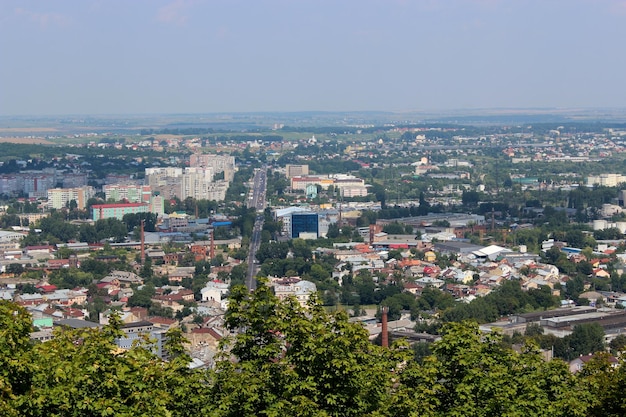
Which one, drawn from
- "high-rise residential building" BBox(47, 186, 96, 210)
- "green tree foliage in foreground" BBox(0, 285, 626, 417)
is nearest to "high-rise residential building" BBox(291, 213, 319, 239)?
"high-rise residential building" BBox(47, 186, 96, 210)

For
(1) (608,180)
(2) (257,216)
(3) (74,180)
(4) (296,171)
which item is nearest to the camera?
(2) (257,216)

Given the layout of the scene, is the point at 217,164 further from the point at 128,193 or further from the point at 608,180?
the point at 608,180

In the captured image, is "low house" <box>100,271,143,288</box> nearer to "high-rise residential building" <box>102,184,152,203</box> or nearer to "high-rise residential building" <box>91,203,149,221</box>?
"high-rise residential building" <box>91,203,149,221</box>

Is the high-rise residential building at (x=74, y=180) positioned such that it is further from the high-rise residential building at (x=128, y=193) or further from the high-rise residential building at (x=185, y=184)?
the high-rise residential building at (x=128, y=193)

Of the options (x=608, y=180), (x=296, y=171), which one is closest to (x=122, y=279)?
(x=608, y=180)

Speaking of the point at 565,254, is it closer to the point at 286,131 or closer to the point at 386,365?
the point at 386,365

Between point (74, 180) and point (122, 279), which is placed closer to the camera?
point (122, 279)
